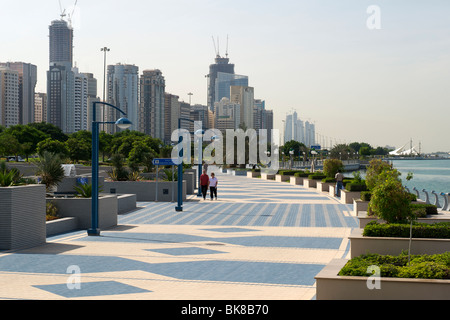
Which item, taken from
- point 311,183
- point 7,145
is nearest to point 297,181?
point 311,183

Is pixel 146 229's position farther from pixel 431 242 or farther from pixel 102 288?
pixel 431 242

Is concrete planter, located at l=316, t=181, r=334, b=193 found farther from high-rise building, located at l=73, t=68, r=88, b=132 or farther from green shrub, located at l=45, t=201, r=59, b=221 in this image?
high-rise building, located at l=73, t=68, r=88, b=132

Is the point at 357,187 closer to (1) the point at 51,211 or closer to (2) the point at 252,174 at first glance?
(1) the point at 51,211

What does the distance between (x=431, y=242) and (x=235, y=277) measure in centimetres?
400

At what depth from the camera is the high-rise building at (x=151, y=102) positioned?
184250mm

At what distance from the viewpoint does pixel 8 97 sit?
170125mm

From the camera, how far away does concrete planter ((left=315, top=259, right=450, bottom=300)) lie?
23.3 ft

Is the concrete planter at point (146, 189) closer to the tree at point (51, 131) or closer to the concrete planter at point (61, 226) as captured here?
the concrete planter at point (61, 226)

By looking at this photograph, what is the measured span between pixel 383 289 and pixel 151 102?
182m

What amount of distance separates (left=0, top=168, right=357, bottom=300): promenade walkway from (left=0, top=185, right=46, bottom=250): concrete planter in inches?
16.2

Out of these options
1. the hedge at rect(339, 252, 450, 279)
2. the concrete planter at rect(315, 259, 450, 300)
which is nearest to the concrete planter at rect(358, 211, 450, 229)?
the hedge at rect(339, 252, 450, 279)

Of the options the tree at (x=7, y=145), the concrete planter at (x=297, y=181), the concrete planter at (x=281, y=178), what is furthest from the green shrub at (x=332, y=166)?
the tree at (x=7, y=145)

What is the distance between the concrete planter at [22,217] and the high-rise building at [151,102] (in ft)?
566
